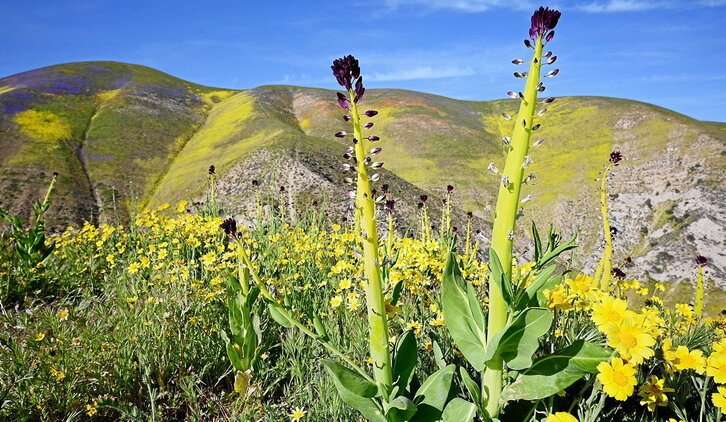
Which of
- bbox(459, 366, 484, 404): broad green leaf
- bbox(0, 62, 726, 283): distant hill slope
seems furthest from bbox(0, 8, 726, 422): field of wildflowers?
bbox(0, 62, 726, 283): distant hill slope

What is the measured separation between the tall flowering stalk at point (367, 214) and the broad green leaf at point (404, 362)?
158 mm

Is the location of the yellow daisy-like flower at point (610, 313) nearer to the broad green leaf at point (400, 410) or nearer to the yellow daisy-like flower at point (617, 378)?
the yellow daisy-like flower at point (617, 378)

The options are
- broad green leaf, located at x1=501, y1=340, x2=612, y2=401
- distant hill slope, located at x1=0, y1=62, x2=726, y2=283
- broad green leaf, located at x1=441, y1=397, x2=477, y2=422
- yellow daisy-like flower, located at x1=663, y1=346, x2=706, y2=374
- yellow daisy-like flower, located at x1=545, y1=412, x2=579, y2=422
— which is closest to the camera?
yellow daisy-like flower, located at x1=545, y1=412, x2=579, y2=422

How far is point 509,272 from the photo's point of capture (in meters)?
2.11

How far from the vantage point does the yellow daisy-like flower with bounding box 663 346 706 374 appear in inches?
88.0

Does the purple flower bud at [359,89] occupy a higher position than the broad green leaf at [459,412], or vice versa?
the purple flower bud at [359,89]

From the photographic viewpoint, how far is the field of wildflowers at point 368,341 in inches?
79.5

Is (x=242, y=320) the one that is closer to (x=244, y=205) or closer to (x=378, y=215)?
(x=378, y=215)

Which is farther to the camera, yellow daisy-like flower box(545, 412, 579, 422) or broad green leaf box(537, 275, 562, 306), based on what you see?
broad green leaf box(537, 275, 562, 306)

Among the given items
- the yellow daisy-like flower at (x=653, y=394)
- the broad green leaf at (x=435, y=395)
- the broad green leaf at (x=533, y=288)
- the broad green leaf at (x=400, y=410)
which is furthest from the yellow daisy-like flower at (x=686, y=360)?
the broad green leaf at (x=400, y=410)

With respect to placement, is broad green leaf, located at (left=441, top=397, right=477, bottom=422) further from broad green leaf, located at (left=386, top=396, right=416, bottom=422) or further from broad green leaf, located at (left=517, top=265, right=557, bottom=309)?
broad green leaf, located at (left=517, top=265, right=557, bottom=309)

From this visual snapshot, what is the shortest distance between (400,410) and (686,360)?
171 centimetres

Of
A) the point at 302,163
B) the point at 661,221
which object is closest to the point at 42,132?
the point at 302,163

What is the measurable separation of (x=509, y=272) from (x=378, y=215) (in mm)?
757
